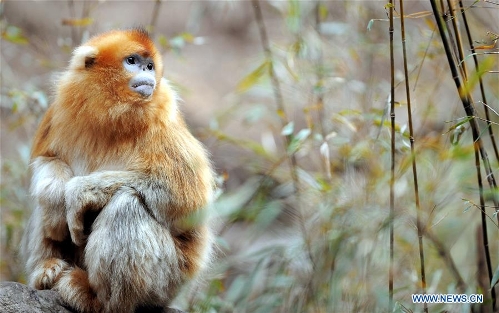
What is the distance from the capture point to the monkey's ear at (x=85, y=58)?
108 inches

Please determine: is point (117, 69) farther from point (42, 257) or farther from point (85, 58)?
point (42, 257)

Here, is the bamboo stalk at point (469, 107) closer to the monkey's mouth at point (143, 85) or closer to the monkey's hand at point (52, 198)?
the monkey's mouth at point (143, 85)

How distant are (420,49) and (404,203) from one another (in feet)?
4.28

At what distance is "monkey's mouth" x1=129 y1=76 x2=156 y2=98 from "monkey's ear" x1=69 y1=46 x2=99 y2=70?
22cm

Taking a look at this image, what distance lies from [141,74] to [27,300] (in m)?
1.02

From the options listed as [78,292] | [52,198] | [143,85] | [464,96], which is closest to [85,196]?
[52,198]

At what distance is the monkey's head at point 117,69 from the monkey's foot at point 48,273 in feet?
2.28

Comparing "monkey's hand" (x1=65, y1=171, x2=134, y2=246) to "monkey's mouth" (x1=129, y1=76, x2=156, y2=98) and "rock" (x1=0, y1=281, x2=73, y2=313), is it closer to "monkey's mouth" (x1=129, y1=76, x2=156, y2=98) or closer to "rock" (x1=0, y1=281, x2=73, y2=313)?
"rock" (x1=0, y1=281, x2=73, y2=313)

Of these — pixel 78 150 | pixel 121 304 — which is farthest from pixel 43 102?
pixel 121 304

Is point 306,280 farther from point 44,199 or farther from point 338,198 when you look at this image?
point 44,199

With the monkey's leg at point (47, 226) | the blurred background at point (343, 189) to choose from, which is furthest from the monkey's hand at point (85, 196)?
the blurred background at point (343, 189)

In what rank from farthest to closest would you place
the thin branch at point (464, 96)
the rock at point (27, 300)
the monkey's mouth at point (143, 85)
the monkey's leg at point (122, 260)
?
1. the monkey's mouth at point (143, 85)
2. the monkey's leg at point (122, 260)
3. the rock at point (27, 300)
4. the thin branch at point (464, 96)

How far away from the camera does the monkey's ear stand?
9.04 feet

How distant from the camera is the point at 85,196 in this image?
8.21ft
